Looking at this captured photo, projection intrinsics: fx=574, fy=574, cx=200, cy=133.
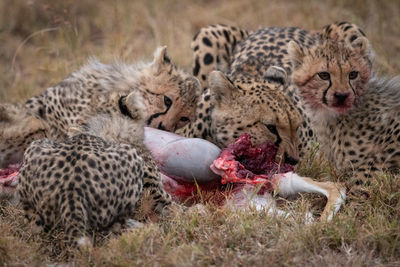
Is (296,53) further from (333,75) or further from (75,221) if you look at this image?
(75,221)

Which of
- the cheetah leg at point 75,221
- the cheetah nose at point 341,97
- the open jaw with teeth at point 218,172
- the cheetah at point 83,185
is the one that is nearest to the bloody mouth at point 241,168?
the open jaw with teeth at point 218,172

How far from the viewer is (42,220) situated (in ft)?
10.2

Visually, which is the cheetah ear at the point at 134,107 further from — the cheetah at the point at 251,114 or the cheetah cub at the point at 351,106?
the cheetah cub at the point at 351,106

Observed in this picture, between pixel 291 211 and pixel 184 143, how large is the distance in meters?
0.86

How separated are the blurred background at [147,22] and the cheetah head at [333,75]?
2172 mm

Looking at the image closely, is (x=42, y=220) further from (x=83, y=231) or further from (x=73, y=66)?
(x=73, y=66)

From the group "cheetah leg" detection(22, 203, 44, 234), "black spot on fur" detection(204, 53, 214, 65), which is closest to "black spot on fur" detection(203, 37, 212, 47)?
"black spot on fur" detection(204, 53, 214, 65)

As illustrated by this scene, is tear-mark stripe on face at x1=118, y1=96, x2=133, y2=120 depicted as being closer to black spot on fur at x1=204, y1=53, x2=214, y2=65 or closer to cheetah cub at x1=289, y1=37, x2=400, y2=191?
cheetah cub at x1=289, y1=37, x2=400, y2=191

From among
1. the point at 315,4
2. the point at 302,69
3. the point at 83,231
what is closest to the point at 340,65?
the point at 302,69

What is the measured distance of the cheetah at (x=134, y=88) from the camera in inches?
172

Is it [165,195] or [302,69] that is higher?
[302,69]

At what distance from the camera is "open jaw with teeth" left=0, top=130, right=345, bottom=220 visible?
3.60 meters

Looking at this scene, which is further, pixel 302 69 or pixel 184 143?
pixel 302 69

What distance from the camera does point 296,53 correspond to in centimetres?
416
